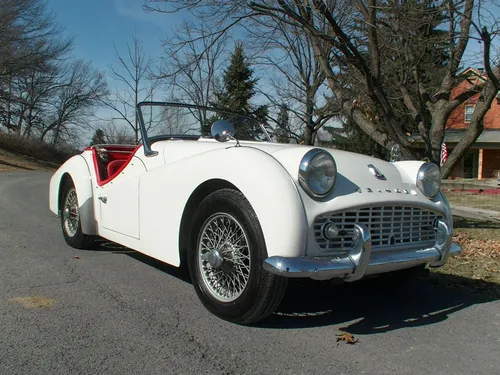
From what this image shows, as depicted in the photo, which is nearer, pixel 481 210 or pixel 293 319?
pixel 293 319

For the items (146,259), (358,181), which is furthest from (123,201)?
(358,181)

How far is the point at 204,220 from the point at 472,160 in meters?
33.0

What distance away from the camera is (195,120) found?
16.7 ft

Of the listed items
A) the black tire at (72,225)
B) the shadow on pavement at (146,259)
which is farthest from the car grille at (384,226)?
the black tire at (72,225)

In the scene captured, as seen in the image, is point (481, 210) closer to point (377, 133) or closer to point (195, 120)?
point (377, 133)

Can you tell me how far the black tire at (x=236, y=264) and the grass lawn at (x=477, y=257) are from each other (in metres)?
2.64

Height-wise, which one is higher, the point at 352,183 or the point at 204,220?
the point at 352,183

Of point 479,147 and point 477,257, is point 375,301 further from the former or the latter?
point 479,147

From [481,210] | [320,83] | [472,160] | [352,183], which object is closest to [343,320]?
[352,183]

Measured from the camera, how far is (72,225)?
18.3 feet

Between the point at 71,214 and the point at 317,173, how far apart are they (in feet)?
11.8

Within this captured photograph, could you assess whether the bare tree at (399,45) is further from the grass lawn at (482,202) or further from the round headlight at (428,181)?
the grass lawn at (482,202)

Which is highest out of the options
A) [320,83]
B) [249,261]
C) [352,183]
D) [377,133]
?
[320,83]

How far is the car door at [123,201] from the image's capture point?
4242mm
